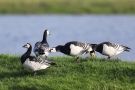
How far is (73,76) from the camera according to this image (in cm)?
1141

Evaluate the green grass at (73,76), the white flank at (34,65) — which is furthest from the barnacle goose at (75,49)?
the white flank at (34,65)

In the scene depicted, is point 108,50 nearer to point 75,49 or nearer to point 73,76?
point 75,49

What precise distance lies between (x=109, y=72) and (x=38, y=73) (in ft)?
6.71

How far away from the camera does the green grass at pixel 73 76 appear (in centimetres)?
1084

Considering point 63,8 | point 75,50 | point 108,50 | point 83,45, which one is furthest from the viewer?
point 63,8

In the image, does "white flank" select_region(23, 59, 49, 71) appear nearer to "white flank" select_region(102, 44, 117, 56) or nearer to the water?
"white flank" select_region(102, 44, 117, 56)

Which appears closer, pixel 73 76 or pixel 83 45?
pixel 73 76

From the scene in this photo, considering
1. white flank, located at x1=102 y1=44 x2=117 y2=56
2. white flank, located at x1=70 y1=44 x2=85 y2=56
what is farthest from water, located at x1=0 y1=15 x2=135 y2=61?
white flank, located at x1=70 y1=44 x2=85 y2=56

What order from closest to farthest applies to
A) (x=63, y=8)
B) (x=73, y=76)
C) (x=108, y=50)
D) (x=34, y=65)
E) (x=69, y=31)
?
(x=73, y=76)
(x=34, y=65)
(x=108, y=50)
(x=69, y=31)
(x=63, y=8)

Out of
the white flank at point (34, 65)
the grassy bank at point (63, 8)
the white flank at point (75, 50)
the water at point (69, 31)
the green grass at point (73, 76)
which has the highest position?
the grassy bank at point (63, 8)

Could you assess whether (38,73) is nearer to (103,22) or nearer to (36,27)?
(36,27)

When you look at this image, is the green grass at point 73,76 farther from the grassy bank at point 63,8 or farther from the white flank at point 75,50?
the grassy bank at point 63,8

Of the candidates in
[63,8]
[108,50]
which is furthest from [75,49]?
[63,8]

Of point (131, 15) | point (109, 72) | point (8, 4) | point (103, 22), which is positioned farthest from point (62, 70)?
point (8, 4)
